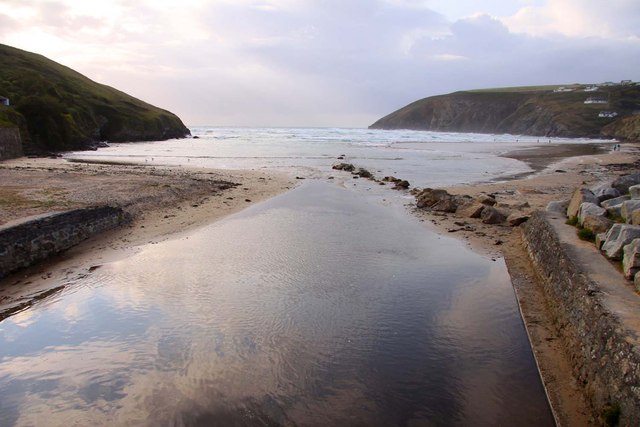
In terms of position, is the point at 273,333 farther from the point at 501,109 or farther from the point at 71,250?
the point at 501,109

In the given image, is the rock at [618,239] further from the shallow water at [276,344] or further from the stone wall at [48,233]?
the stone wall at [48,233]

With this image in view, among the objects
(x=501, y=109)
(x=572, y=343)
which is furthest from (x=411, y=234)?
(x=501, y=109)

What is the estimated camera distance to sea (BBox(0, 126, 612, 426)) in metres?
6.17

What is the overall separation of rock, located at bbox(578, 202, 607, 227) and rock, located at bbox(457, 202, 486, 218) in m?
6.06

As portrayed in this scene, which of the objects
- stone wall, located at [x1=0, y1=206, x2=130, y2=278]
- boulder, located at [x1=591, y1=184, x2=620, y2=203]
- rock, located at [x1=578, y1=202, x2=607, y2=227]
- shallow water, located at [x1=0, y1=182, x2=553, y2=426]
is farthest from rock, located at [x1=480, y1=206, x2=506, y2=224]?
stone wall, located at [x1=0, y1=206, x2=130, y2=278]

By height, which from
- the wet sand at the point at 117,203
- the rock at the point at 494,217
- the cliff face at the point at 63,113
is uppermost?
the cliff face at the point at 63,113

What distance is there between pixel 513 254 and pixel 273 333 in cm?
862

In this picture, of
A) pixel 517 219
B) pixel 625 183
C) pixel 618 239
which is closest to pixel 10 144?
pixel 517 219

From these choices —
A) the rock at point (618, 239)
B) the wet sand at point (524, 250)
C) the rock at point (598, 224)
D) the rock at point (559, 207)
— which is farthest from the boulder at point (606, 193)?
the rock at point (618, 239)

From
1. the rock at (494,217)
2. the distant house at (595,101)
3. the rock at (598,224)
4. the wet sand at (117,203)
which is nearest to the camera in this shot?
the rock at (598,224)

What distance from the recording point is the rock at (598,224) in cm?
1004

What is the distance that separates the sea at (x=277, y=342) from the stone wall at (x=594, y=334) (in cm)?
76

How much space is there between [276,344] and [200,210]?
12.4 metres

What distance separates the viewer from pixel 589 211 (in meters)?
11.2
